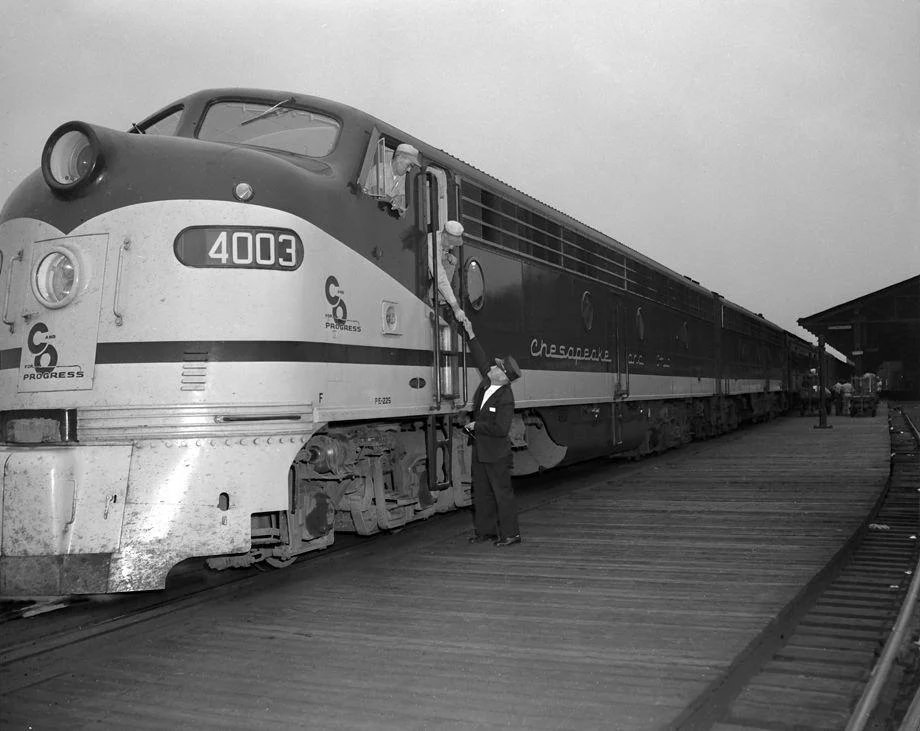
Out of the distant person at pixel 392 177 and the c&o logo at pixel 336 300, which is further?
the distant person at pixel 392 177

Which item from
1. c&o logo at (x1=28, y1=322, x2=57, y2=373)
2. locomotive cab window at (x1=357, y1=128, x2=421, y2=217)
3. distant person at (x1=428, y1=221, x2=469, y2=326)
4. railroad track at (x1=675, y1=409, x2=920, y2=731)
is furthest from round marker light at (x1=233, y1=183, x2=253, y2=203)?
railroad track at (x1=675, y1=409, x2=920, y2=731)

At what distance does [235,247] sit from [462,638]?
274 centimetres

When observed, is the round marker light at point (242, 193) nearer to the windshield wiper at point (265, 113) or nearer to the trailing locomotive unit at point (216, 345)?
the trailing locomotive unit at point (216, 345)

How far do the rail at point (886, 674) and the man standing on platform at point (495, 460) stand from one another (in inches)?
118

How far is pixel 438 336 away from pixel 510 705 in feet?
13.7

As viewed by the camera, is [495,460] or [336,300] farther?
[495,460]

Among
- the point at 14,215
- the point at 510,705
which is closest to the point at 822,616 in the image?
the point at 510,705

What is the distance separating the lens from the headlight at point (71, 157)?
18.6 ft

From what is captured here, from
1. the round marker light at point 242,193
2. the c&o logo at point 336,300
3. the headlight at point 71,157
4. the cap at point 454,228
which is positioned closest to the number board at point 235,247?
the round marker light at point 242,193

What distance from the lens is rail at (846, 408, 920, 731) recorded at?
139 inches

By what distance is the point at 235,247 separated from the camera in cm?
566

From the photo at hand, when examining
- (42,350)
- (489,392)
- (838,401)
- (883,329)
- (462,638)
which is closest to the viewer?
(462,638)

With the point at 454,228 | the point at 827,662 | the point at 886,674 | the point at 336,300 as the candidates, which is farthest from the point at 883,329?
the point at 886,674

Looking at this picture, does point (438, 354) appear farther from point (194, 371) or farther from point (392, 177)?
point (194, 371)
